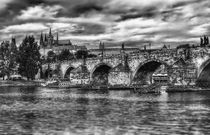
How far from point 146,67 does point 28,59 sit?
32.6 meters

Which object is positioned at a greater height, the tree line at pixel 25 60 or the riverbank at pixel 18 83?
the tree line at pixel 25 60

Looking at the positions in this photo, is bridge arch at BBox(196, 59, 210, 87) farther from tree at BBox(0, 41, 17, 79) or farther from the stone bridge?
tree at BBox(0, 41, 17, 79)

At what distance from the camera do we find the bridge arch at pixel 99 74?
62553mm

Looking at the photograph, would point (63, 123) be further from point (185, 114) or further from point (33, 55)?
point (33, 55)

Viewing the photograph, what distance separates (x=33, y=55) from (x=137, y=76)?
3210 cm

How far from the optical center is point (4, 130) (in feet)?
47.8

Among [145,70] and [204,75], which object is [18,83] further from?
[204,75]

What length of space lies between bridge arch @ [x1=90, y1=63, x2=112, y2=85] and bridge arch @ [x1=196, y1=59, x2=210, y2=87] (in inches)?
883

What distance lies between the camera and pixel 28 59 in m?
75.4

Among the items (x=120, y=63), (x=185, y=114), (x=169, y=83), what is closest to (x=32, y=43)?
(x=120, y=63)

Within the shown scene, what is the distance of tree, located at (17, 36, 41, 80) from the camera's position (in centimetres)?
7506

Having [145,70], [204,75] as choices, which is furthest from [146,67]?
[204,75]

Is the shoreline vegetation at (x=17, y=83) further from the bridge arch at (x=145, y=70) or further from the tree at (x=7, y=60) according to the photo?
the bridge arch at (x=145, y=70)

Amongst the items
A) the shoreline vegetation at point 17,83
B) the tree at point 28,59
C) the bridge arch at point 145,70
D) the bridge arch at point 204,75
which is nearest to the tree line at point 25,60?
the tree at point 28,59
